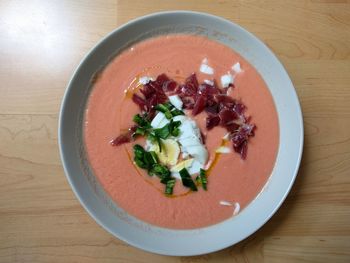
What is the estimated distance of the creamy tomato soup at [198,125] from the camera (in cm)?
129

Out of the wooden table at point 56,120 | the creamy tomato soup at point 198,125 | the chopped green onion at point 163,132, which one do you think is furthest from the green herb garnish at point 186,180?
the wooden table at point 56,120

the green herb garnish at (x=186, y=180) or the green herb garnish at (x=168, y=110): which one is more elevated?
the green herb garnish at (x=168, y=110)

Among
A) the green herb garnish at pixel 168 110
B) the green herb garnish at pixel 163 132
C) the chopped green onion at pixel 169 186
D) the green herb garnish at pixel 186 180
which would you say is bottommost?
the chopped green onion at pixel 169 186

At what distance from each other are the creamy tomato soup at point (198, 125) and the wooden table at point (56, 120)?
13 centimetres

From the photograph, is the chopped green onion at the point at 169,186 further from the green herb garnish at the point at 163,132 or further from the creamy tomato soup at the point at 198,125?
the green herb garnish at the point at 163,132

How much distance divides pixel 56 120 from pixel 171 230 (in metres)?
0.55

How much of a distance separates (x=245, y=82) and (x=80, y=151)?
61 centimetres

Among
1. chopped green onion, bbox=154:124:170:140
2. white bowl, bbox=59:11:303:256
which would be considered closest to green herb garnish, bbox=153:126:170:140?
chopped green onion, bbox=154:124:170:140

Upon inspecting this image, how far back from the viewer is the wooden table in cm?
131

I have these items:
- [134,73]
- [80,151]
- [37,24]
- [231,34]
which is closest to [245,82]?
[231,34]

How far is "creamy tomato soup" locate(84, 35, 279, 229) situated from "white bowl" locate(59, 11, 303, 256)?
3cm

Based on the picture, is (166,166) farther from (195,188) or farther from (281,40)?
(281,40)

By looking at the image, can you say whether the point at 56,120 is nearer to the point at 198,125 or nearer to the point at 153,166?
the point at 153,166

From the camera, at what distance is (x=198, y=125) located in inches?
52.1
